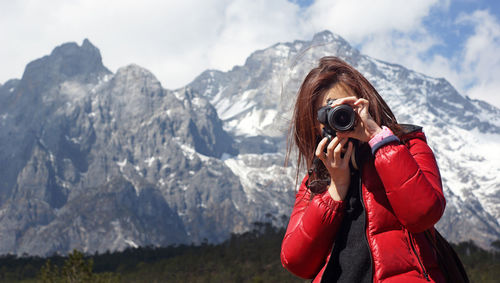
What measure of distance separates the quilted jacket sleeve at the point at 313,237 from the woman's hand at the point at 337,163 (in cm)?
8

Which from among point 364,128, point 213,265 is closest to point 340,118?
point 364,128

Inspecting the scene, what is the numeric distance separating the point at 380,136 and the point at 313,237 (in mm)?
967

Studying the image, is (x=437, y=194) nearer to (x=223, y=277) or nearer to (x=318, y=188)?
(x=318, y=188)

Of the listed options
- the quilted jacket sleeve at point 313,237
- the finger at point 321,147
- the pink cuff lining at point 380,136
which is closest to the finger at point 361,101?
the pink cuff lining at point 380,136

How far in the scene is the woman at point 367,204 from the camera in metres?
3.64

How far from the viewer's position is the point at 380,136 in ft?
12.6

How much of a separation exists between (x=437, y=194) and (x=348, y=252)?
2.68 ft

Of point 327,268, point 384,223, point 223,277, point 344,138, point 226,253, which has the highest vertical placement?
point 226,253

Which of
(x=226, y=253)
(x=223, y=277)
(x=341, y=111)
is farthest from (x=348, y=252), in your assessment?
(x=226, y=253)

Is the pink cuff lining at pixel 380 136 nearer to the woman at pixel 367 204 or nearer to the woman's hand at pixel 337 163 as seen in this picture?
the woman at pixel 367 204

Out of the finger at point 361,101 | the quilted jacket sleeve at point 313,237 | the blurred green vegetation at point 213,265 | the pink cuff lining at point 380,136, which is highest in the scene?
the blurred green vegetation at point 213,265

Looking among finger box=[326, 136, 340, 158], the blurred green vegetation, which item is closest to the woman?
finger box=[326, 136, 340, 158]

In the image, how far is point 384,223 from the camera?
379 cm

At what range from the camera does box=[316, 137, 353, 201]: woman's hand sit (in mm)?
3906
